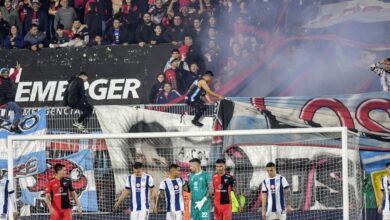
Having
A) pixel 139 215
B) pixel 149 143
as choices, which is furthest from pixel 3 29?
pixel 139 215

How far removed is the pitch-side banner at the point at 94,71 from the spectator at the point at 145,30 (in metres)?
0.39

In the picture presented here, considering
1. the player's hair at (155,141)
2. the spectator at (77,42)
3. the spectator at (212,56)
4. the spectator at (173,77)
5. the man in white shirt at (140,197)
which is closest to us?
the man in white shirt at (140,197)

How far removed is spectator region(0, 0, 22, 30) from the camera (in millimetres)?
24312

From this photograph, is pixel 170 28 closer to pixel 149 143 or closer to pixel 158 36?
pixel 158 36

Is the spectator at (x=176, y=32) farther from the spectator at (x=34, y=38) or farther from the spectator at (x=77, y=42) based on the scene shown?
the spectator at (x=34, y=38)

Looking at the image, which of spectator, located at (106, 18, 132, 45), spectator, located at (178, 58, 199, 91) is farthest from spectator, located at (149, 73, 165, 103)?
spectator, located at (106, 18, 132, 45)

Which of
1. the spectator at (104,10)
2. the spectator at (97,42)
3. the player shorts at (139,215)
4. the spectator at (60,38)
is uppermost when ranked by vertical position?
the spectator at (104,10)

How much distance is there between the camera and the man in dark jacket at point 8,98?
A: 2219 cm

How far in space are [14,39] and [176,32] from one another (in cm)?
390

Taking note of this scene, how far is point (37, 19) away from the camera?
24016 millimetres

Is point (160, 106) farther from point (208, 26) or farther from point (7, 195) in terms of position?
point (7, 195)

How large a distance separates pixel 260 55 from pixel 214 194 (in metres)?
4.86

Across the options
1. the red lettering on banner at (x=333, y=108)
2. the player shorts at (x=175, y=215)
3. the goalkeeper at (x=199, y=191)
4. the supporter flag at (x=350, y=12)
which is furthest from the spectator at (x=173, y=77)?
the goalkeeper at (x=199, y=191)

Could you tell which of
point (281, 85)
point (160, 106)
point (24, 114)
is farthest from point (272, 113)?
point (24, 114)
